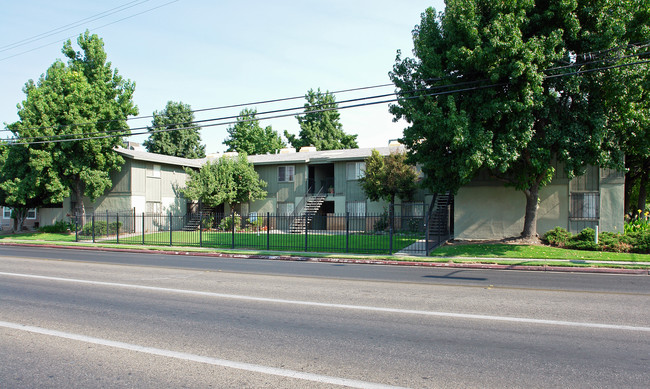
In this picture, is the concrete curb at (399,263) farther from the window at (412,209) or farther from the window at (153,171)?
the window at (412,209)

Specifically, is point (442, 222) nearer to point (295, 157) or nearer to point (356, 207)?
point (356, 207)

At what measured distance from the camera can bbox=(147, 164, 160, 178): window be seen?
35.3 metres

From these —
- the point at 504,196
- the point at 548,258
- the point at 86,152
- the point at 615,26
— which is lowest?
the point at 548,258

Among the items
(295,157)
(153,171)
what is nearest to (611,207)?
(295,157)

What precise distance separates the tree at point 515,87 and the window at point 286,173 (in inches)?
767

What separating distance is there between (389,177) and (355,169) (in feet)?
17.6

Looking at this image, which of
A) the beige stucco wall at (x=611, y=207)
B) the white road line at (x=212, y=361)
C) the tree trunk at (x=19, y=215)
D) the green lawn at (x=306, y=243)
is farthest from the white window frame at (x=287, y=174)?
the white road line at (x=212, y=361)

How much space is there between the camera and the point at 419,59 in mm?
19438

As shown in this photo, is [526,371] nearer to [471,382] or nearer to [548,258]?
[471,382]

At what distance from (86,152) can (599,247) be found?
104ft

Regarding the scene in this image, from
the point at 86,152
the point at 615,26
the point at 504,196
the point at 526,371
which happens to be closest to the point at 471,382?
the point at 526,371

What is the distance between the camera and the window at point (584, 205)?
21.1 metres

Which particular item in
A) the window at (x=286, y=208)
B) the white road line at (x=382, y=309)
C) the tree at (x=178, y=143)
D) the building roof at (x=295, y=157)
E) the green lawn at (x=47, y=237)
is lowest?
the green lawn at (x=47, y=237)

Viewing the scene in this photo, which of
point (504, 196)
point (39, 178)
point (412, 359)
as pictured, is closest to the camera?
point (412, 359)
